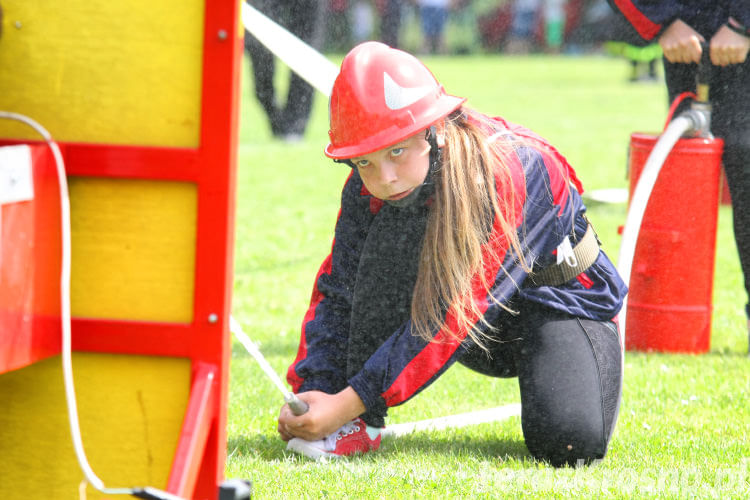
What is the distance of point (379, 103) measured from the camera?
2736 mm

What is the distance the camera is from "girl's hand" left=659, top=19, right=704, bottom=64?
14.4ft

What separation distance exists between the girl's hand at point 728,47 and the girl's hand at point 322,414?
7.50 ft

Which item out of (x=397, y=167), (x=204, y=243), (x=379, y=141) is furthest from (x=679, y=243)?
(x=204, y=243)

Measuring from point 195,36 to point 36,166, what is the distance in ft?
1.21

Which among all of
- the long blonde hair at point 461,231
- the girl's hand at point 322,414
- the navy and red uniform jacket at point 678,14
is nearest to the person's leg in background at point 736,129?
the navy and red uniform jacket at point 678,14

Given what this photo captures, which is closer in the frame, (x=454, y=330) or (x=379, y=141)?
(x=379, y=141)

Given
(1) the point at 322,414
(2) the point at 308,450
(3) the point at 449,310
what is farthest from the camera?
(2) the point at 308,450

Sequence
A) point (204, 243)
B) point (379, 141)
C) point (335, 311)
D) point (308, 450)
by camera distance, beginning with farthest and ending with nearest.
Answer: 1. point (335, 311)
2. point (308, 450)
3. point (379, 141)
4. point (204, 243)

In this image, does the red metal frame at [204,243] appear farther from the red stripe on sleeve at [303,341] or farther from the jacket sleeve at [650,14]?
the jacket sleeve at [650,14]

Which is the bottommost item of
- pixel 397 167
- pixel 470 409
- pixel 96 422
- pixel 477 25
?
pixel 470 409

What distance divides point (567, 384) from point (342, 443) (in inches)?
26.3

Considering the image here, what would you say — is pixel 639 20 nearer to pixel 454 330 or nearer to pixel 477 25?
pixel 454 330

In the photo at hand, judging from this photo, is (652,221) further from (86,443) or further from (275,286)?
(86,443)

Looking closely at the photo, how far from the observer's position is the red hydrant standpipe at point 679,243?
175 inches
